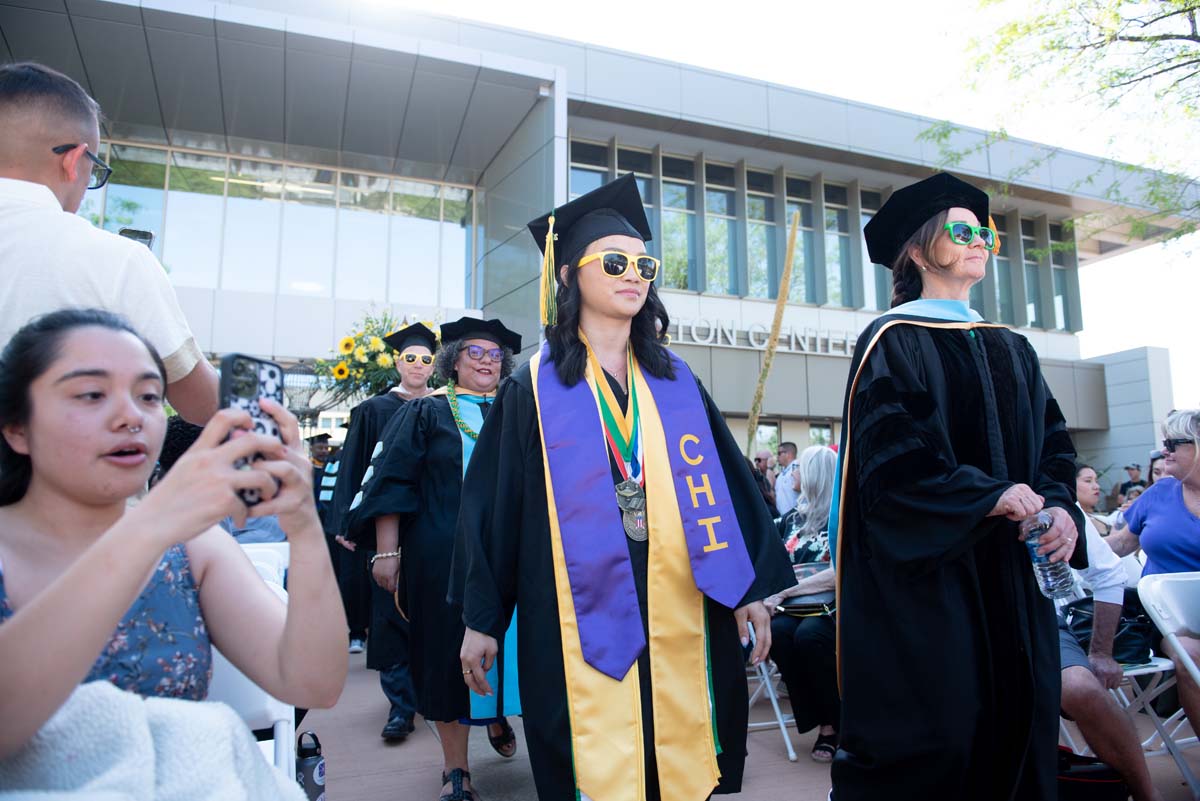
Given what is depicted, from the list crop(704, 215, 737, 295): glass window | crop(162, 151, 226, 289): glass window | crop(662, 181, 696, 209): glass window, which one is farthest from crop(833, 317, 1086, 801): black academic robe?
crop(662, 181, 696, 209): glass window

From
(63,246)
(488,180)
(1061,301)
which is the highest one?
(488,180)

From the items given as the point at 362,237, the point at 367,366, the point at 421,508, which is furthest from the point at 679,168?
the point at 421,508

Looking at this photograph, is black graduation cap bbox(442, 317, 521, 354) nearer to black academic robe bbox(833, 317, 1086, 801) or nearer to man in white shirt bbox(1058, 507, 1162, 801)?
black academic robe bbox(833, 317, 1086, 801)

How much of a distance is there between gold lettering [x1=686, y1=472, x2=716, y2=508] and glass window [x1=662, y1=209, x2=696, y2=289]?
48.1 feet

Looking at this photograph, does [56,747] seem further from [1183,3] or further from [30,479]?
[1183,3]

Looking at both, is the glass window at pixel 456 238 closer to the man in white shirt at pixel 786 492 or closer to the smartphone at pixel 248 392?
the man in white shirt at pixel 786 492

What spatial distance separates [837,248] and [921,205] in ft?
54.3

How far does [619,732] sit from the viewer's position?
7.91 ft

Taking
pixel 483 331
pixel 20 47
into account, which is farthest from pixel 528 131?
pixel 483 331

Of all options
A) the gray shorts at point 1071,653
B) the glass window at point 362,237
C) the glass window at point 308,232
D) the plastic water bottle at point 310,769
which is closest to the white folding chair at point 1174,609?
the gray shorts at point 1071,653

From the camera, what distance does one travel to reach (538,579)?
8.55 ft

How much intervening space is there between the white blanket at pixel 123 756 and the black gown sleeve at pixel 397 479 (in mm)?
2968

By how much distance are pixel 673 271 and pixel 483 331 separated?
1310 cm

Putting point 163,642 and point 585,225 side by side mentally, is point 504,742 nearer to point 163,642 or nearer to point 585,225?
point 585,225
